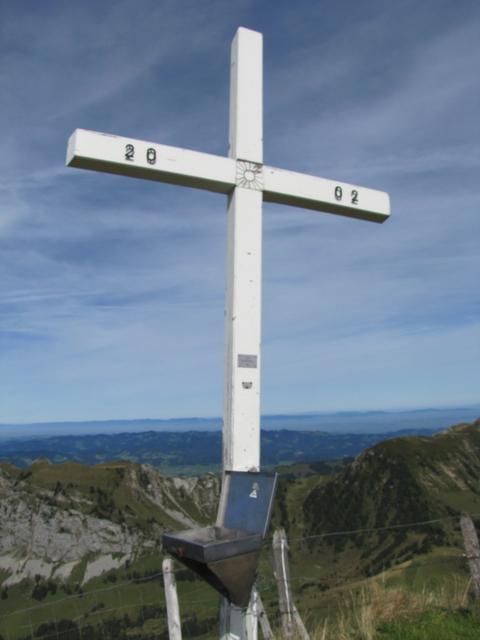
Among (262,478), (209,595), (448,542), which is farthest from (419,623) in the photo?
(448,542)

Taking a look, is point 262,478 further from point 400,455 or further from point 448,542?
point 400,455

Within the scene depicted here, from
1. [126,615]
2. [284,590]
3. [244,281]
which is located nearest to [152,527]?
[126,615]

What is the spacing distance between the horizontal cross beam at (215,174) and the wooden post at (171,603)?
3.92 meters

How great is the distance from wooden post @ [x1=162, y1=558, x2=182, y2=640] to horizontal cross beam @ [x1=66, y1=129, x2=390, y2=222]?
3919 millimetres

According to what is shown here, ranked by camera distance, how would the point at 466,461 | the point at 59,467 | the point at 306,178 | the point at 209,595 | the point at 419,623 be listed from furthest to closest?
the point at 59,467
the point at 466,461
the point at 209,595
the point at 419,623
the point at 306,178

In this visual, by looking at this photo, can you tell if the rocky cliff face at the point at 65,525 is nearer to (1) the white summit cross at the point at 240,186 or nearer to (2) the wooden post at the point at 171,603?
(2) the wooden post at the point at 171,603

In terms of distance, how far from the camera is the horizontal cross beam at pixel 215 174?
15.2ft

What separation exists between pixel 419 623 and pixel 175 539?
3.97 metres

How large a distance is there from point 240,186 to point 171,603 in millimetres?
4184

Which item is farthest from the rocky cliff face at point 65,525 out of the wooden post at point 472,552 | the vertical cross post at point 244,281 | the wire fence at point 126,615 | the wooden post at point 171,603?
the vertical cross post at point 244,281

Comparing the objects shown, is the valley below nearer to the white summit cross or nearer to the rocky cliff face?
the rocky cliff face

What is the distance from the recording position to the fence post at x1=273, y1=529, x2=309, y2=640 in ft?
20.7

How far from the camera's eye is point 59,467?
192 meters

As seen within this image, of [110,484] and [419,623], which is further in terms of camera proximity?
[110,484]
